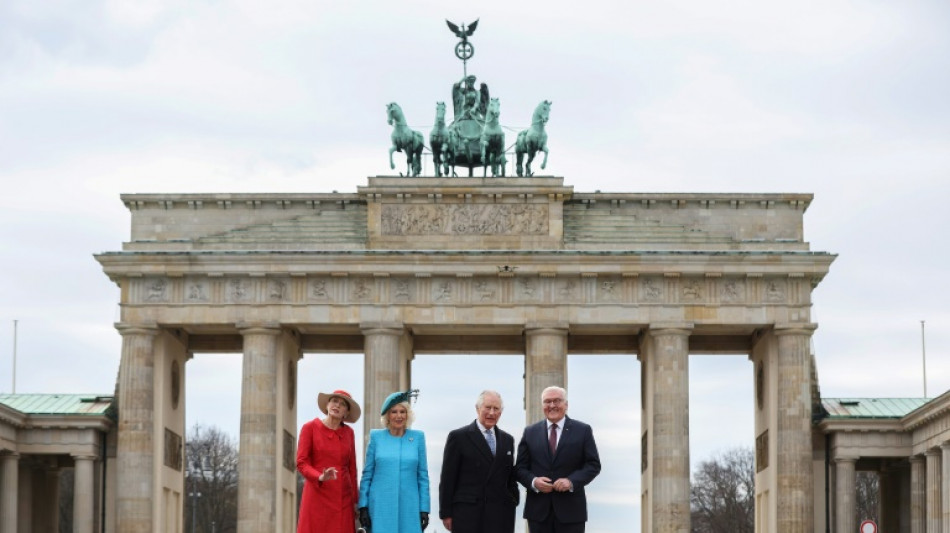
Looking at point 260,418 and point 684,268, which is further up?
point 684,268

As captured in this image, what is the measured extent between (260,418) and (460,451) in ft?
138

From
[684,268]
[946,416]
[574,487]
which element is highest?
[684,268]

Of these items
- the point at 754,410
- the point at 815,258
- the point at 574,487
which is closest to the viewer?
the point at 574,487

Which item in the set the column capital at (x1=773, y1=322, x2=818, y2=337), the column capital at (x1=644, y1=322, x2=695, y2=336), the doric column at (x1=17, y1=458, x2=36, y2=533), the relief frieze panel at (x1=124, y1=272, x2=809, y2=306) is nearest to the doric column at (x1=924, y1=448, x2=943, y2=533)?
the column capital at (x1=773, y1=322, x2=818, y2=337)

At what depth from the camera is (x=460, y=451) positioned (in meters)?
22.5

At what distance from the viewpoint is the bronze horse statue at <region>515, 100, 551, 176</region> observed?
65.4 meters

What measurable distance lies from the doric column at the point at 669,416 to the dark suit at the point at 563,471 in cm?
4177

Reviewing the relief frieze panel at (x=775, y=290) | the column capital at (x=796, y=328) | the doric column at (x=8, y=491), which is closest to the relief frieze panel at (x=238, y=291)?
the doric column at (x=8, y=491)

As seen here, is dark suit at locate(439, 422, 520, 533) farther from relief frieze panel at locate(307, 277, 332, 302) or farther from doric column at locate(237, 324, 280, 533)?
relief frieze panel at locate(307, 277, 332, 302)

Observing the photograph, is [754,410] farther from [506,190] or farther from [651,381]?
[506,190]

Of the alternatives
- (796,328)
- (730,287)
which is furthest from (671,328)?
(796,328)

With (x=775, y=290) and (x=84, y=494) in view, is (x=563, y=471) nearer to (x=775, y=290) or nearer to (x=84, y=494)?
(x=775, y=290)

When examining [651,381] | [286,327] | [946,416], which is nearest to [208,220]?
[286,327]

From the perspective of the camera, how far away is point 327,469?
22422 mm
